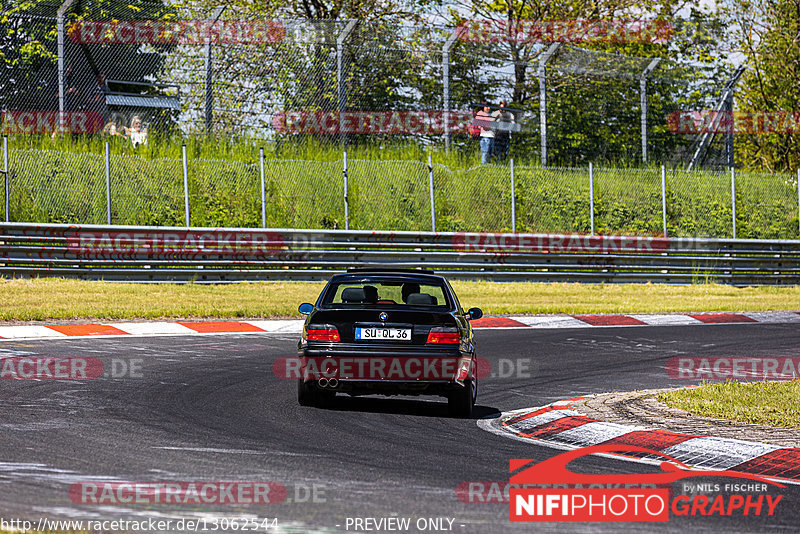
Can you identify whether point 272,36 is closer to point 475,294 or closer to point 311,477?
point 475,294

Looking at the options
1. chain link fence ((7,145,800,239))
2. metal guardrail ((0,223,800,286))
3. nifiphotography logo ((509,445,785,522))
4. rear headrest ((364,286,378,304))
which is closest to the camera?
nifiphotography logo ((509,445,785,522))

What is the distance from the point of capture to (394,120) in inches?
1030

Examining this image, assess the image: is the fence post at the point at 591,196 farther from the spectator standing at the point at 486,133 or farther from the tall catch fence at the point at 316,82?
the spectator standing at the point at 486,133

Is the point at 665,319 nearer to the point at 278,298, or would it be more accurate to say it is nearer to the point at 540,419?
the point at 278,298

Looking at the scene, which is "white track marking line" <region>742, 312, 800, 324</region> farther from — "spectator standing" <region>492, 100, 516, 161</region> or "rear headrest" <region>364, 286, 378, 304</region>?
"rear headrest" <region>364, 286, 378, 304</region>

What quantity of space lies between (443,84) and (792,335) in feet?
35.2

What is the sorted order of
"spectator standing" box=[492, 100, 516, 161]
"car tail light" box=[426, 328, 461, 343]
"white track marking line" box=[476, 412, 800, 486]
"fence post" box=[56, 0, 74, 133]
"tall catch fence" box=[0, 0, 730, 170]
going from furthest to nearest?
"spectator standing" box=[492, 100, 516, 161], "tall catch fence" box=[0, 0, 730, 170], "fence post" box=[56, 0, 74, 133], "car tail light" box=[426, 328, 461, 343], "white track marking line" box=[476, 412, 800, 486]

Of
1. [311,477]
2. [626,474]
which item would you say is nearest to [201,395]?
[311,477]

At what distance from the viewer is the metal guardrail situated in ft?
65.2

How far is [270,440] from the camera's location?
7.64 meters

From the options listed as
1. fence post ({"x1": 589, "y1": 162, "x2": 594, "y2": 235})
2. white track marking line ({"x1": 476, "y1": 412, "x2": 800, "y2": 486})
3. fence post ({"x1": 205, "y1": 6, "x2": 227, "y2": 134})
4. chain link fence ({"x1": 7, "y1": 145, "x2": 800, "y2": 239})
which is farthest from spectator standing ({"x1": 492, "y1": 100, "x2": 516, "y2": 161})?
white track marking line ({"x1": 476, "y1": 412, "x2": 800, "y2": 486})

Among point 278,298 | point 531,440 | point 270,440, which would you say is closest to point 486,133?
point 278,298

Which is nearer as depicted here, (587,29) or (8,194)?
Answer: (8,194)

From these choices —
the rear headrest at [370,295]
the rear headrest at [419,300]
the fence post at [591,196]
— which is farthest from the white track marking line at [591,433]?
the fence post at [591,196]
